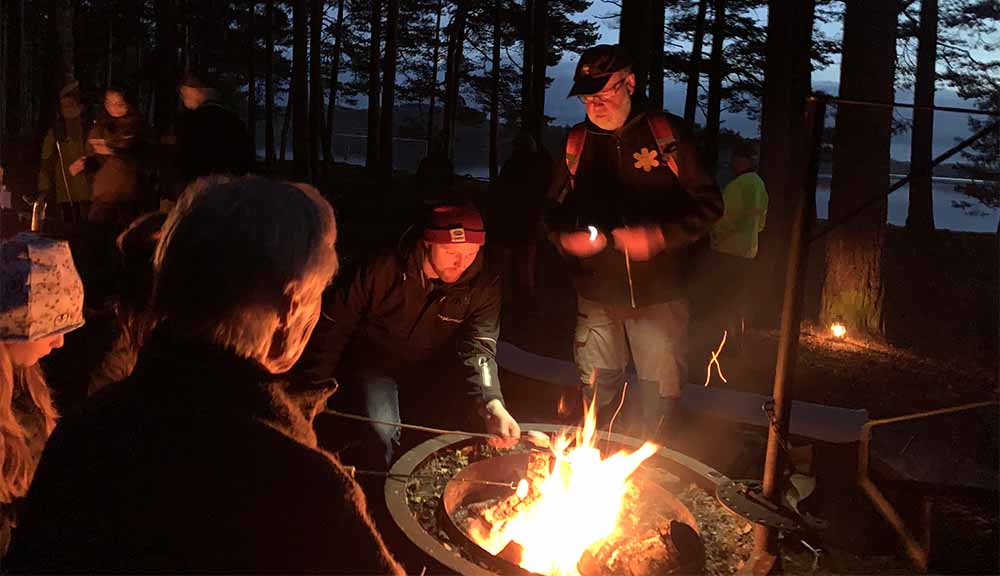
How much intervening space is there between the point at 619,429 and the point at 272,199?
349 cm

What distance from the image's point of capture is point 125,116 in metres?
7.08

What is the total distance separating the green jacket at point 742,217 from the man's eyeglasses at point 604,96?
3928 mm

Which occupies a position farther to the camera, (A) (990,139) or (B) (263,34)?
(B) (263,34)

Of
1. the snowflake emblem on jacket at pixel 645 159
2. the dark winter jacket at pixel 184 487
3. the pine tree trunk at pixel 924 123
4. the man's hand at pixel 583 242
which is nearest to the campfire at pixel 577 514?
the man's hand at pixel 583 242

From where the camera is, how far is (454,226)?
365 centimetres

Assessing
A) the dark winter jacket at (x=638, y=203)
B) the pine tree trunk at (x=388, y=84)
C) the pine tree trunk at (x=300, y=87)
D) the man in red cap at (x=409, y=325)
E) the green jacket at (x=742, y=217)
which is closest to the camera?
the man in red cap at (x=409, y=325)

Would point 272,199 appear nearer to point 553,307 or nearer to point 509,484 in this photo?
point 509,484

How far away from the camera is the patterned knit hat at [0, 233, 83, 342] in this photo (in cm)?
227

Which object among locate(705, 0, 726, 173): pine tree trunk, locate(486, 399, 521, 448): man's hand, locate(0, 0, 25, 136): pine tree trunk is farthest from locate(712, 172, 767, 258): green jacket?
locate(0, 0, 25, 136): pine tree trunk

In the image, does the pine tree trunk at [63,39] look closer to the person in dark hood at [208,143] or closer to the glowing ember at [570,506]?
the person in dark hood at [208,143]

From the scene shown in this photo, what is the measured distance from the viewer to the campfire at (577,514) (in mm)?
3068

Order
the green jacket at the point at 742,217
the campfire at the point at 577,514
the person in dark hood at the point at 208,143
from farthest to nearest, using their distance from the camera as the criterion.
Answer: the green jacket at the point at 742,217
the person in dark hood at the point at 208,143
the campfire at the point at 577,514

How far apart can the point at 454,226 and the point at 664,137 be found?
1222 millimetres

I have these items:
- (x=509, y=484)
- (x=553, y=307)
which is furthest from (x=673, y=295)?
(x=553, y=307)
